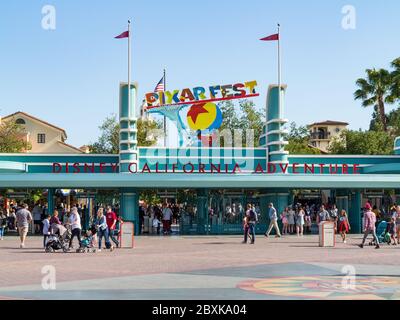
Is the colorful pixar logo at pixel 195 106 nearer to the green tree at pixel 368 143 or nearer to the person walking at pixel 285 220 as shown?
the person walking at pixel 285 220

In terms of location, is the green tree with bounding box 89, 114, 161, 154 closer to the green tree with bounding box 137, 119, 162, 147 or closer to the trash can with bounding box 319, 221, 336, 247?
the green tree with bounding box 137, 119, 162, 147

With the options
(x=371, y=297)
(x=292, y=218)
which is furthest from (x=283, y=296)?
(x=292, y=218)

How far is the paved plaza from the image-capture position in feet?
42.8

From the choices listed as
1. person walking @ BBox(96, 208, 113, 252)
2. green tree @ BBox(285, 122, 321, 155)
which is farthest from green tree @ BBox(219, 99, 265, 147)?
person walking @ BBox(96, 208, 113, 252)

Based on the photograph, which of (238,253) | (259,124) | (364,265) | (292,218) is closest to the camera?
(364,265)

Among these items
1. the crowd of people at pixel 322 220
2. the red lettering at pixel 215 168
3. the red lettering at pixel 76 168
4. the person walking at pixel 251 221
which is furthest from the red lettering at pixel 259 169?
the red lettering at pixel 76 168

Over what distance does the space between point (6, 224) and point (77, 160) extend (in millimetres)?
5180

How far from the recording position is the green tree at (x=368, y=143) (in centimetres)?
7338

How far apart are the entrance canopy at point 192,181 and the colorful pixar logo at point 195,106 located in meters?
4.49

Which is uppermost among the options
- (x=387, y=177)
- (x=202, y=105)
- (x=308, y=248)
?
(x=202, y=105)

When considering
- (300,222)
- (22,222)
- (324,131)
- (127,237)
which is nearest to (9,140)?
(300,222)

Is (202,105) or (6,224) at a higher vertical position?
(202,105)

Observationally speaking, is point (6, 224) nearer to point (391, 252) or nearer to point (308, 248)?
point (308, 248)

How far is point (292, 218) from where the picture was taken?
3569cm
